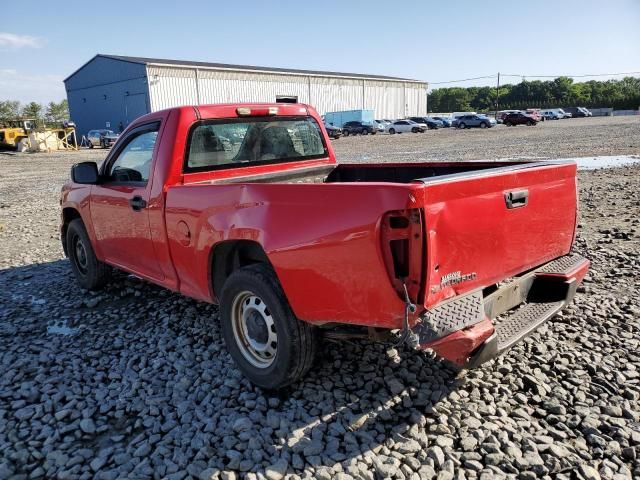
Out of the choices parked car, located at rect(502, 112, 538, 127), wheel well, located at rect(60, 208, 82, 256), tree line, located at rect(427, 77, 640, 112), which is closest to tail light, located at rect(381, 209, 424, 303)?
wheel well, located at rect(60, 208, 82, 256)

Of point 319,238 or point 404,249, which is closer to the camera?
point 404,249

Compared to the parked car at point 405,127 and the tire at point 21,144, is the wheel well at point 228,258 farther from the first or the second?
the parked car at point 405,127

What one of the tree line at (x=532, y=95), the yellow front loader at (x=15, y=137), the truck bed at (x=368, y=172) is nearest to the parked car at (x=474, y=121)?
the yellow front loader at (x=15, y=137)

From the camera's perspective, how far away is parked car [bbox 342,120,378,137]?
164 feet

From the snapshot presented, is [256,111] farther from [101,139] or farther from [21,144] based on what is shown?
[101,139]

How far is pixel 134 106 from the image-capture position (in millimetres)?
45438

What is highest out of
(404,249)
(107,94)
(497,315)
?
(107,94)

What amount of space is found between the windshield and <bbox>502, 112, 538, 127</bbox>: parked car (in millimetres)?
52355

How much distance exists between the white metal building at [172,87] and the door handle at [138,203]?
1606 inches

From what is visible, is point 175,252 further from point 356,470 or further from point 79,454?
point 356,470

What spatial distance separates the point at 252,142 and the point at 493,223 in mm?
2650

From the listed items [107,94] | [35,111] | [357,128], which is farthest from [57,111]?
[357,128]

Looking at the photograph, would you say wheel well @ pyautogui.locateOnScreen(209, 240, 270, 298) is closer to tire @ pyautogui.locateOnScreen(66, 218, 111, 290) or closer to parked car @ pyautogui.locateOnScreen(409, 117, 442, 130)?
tire @ pyautogui.locateOnScreen(66, 218, 111, 290)

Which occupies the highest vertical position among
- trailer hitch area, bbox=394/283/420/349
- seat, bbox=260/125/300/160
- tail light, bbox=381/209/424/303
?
seat, bbox=260/125/300/160
